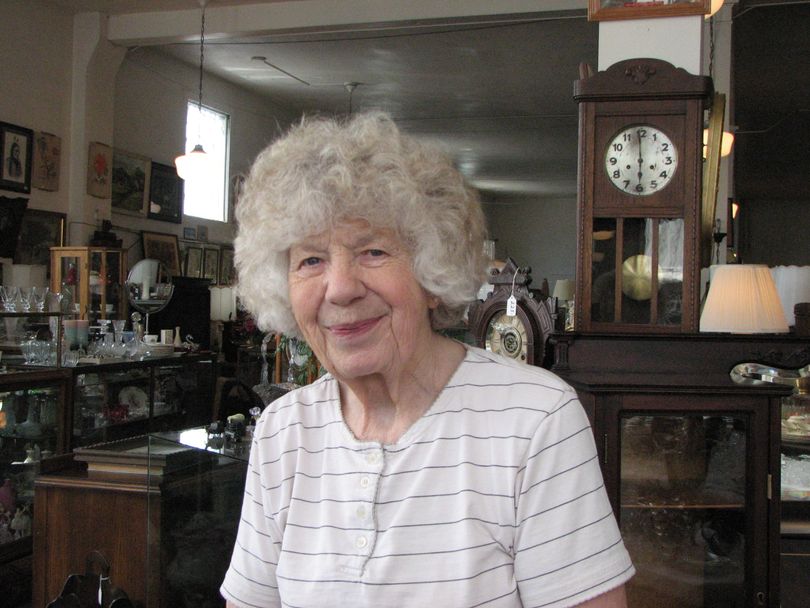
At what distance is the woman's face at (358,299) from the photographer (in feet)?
4.33

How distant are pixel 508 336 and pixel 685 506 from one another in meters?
0.79

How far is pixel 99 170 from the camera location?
7.42 meters

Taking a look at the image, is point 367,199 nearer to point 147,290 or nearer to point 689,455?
point 689,455

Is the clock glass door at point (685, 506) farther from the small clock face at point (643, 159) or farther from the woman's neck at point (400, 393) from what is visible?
the woman's neck at point (400, 393)

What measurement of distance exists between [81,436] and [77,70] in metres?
4.16

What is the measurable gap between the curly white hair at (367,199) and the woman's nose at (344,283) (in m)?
0.07

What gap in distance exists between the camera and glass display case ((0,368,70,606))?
3879mm

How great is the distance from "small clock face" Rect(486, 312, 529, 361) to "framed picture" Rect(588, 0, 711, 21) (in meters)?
1.06

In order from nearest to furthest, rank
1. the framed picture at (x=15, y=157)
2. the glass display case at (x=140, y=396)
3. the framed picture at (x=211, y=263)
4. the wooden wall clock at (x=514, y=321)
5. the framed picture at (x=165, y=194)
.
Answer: the wooden wall clock at (x=514, y=321)
the glass display case at (x=140, y=396)
the framed picture at (x=15, y=157)
the framed picture at (x=165, y=194)
the framed picture at (x=211, y=263)

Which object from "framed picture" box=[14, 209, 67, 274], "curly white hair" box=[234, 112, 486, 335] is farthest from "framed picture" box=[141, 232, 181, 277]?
"curly white hair" box=[234, 112, 486, 335]

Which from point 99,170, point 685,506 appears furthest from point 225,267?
point 685,506

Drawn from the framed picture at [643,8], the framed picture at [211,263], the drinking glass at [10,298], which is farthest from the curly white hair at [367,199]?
the framed picture at [211,263]

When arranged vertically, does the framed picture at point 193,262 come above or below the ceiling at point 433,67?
below

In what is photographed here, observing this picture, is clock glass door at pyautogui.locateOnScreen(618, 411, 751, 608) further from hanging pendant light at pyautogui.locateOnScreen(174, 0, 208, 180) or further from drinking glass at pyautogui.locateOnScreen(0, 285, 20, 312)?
hanging pendant light at pyautogui.locateOnScreen(174, 0, 208, 180)
